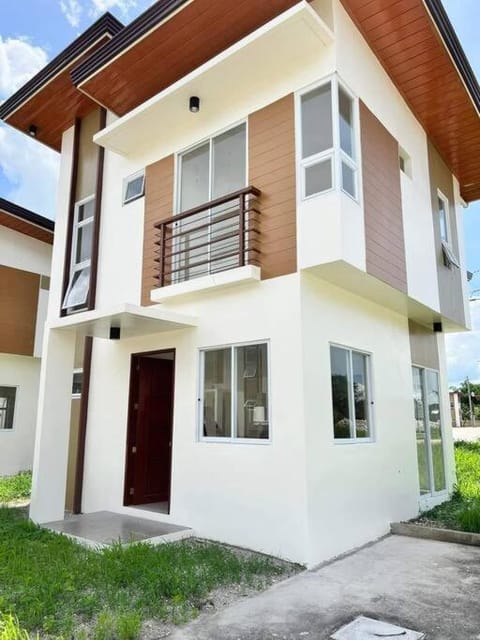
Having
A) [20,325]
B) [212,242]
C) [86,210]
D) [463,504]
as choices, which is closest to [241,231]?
[212,242]

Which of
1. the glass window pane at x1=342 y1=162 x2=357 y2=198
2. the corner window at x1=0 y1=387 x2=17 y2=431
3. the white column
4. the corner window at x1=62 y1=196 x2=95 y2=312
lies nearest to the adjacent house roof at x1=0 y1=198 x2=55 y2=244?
the corner window at x1=62 y1=196 x2=95 y2=312

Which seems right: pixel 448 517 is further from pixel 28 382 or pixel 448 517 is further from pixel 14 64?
pixel 14 64

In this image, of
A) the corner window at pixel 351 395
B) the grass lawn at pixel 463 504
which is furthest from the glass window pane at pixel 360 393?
the grass lawn at pixel 463 504

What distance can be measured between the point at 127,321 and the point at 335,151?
11.7 feet

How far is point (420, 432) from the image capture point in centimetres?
898

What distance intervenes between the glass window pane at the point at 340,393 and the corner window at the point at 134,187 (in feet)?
14.8

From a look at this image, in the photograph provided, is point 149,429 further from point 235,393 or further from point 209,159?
point 209,159

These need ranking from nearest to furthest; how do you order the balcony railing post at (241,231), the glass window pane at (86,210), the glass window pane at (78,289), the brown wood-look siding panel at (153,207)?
the balcony railing post at (241,231), the brown wood-look siding panel at (153,207), the glass window pane at (78,289), the glass window pane at (86,210)

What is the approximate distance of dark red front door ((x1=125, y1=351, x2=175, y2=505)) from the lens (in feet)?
25.6

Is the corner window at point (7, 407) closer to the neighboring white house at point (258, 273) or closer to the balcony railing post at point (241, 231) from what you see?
the neighboring white house at point (258, 273)

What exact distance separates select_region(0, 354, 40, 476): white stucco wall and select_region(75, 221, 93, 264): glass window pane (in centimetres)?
571

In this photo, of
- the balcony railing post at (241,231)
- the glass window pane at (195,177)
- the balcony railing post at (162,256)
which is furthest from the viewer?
the glass window pane at (195,177)

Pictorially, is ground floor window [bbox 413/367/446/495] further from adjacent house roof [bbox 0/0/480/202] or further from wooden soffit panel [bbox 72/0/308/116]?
wooden soffit panel [bbox 72/0/308/116]

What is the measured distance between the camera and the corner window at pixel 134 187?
865 centimetres
